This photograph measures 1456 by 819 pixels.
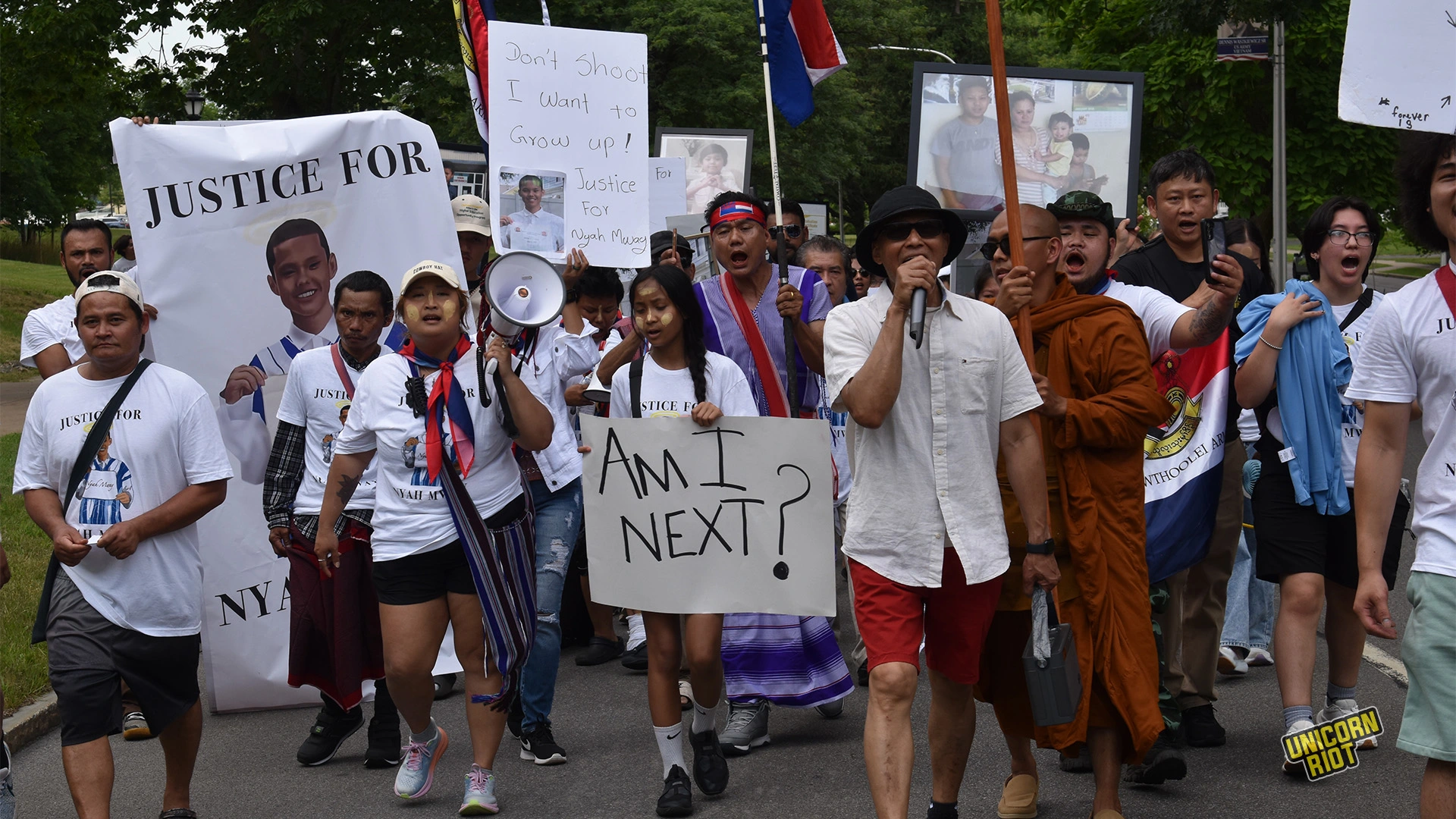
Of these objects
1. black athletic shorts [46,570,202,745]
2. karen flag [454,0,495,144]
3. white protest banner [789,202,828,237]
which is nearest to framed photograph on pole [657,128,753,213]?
white protest banner [789,202,828,237]

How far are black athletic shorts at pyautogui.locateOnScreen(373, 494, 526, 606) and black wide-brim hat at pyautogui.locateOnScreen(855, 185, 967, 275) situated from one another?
1722 mm

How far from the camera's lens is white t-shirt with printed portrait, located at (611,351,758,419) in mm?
5637

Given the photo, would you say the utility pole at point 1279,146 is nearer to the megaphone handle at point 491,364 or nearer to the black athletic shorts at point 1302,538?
the black athletic shorts at point 1302,538

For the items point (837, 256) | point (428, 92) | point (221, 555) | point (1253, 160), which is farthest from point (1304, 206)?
point (221, 555)

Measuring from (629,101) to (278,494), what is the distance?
2.51 metres

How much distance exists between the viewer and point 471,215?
747cm

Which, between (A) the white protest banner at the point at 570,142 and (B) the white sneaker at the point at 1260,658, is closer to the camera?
(A) the white protest banner at the point at 570,142

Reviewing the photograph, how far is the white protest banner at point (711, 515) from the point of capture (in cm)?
532

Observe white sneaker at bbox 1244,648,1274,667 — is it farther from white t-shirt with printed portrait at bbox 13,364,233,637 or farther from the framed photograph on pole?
the framed photograph on pole

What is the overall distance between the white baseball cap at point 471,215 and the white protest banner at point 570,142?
0.45 metres

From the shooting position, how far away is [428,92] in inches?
901

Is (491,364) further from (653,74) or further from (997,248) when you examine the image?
(653,74)

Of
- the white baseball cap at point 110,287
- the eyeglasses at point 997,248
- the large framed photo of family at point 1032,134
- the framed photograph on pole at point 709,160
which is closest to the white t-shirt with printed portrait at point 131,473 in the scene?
the white baseball cap at point 110,287

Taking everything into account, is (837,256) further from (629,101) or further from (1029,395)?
(1029,395)
